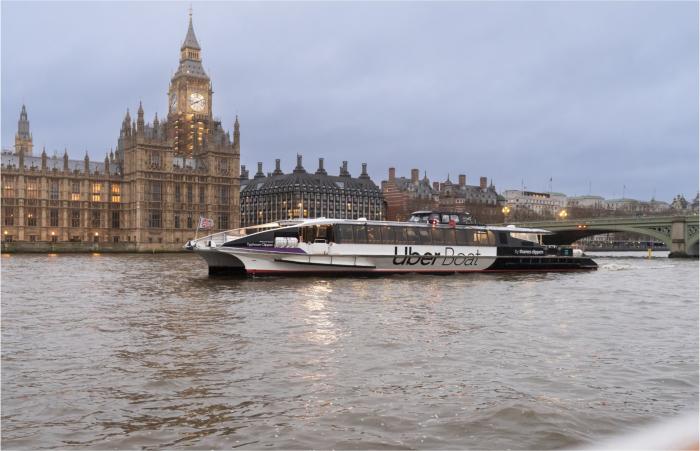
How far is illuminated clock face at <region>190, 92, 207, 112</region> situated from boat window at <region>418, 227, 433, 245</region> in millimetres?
96238

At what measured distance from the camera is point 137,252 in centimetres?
10175

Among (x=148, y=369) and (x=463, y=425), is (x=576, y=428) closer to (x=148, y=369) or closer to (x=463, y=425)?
(x=463, y=425)

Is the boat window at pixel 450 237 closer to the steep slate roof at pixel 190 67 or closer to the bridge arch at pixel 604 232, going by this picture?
the bridge arch at pixel 604 232

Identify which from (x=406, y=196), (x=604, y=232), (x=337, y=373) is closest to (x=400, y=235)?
(x=337, y=373)

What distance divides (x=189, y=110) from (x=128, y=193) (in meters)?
25.4

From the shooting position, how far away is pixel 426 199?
7185 inches

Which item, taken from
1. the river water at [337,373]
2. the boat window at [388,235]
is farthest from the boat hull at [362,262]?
the river water at [337,373]

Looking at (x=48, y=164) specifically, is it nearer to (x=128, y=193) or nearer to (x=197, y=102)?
(x=128, y=193)

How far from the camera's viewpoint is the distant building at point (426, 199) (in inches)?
7032

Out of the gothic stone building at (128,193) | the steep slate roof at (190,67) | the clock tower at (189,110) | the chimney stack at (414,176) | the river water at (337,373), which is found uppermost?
the steep slate roof at (190,67)

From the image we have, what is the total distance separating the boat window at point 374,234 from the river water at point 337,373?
16.4 m

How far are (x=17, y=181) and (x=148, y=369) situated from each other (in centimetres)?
10410

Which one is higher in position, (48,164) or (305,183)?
(305,183)

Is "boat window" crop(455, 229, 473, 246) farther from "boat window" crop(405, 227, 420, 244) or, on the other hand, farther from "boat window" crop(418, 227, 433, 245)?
"boat window" crop(405, 227, 420, 244)
